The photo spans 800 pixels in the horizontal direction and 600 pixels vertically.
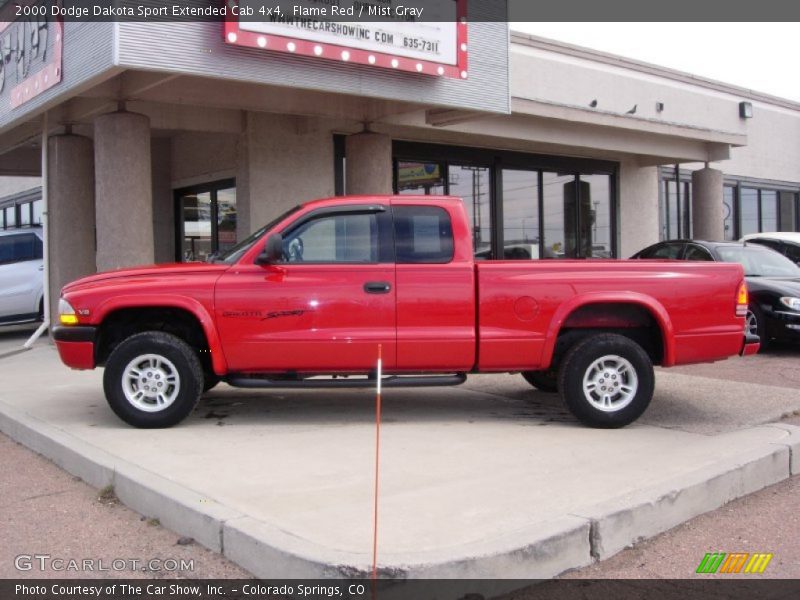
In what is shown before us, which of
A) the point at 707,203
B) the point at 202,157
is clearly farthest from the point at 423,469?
the point at 707,203

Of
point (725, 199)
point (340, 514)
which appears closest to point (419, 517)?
point (340, 514)

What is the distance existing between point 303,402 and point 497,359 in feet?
7.39

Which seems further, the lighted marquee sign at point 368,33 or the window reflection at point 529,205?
the window reflection at point 529,205

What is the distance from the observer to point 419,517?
447 cm

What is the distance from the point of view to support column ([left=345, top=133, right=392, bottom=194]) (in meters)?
12.8

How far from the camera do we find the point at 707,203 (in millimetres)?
19312

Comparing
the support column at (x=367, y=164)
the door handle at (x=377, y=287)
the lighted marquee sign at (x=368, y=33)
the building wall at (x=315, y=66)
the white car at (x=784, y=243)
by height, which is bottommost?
the door handle at (x=377, y=287)

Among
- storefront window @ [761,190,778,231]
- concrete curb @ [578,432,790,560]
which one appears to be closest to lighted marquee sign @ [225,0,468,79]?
concrete curb @ [578,432,790,560]

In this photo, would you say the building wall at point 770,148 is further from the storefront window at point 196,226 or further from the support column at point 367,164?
the storefront window at point 196,226

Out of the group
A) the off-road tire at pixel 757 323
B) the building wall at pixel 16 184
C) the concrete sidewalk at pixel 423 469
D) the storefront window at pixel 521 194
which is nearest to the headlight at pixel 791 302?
the off-road tire at pixel 757 323

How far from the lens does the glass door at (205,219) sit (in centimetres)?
1377

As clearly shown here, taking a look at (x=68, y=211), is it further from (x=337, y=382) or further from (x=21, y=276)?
(x=337, y=382)

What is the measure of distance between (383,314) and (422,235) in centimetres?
78

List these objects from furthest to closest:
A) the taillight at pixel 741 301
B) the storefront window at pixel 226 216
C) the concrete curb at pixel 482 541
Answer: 1. the storefront window at pixel 226 216
2. the taillight at pixel 741 301
3. the concrete curb at pixel 482 541
